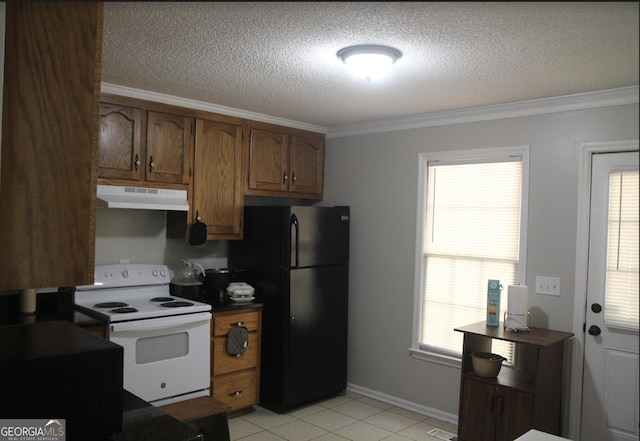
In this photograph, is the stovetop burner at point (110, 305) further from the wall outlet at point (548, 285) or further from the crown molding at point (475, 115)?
the wall outlet at point (548, 285)

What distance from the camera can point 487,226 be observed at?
11.4 feet

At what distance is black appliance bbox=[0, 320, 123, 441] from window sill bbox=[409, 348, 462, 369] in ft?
9.01

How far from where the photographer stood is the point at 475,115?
3.46m

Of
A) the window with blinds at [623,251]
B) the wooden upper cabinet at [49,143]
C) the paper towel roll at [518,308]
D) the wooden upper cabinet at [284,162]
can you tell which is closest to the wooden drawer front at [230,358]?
the wooden upper cabinet at [284,162]

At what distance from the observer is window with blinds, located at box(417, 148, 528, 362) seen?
332 cm

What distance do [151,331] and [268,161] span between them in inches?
65.0

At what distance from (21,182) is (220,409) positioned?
7.02ft

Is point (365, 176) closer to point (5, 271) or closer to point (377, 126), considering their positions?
point (377, 126)

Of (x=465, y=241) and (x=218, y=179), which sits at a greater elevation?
(x=218, y=179)

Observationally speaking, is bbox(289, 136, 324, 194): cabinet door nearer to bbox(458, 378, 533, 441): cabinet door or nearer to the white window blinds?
the white window blinds

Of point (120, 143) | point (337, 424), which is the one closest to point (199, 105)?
point (120, 143)

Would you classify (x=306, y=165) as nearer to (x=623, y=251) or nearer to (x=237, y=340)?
(x=237, y=340)

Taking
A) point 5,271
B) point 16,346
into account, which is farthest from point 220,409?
point 5,271

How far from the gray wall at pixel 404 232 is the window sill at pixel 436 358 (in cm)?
4
